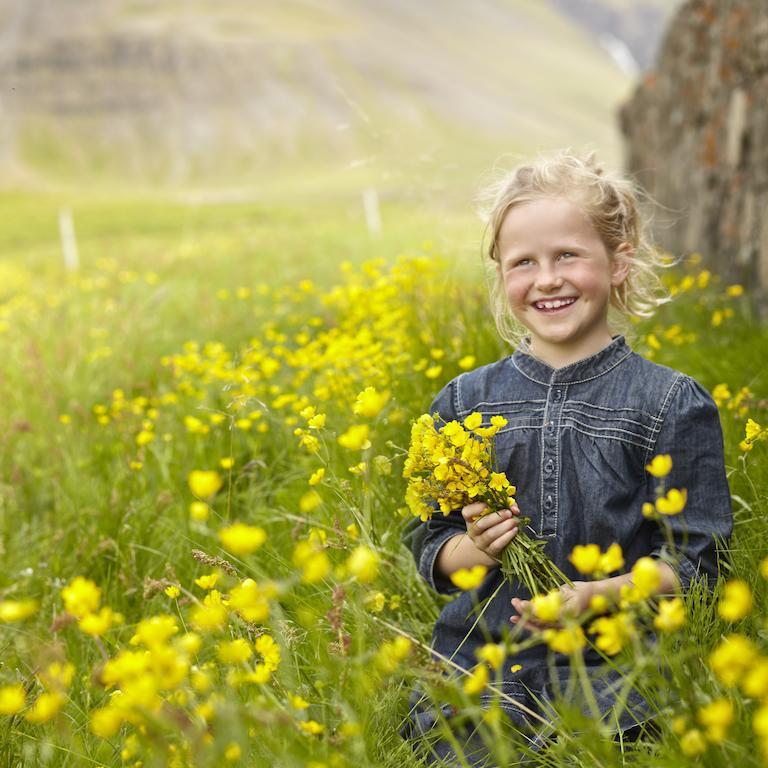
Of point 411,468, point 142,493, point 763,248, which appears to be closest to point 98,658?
point 142,493

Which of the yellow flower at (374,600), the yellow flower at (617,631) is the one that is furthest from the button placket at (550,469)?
the yellow flower at (617,631)

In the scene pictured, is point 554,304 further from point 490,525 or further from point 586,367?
point 490,525

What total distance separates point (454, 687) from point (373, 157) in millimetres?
2632

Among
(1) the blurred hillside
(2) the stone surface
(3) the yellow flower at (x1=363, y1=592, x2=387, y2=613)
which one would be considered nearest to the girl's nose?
(3) the yellow flower at (x1=363, y1=592, x2=387, y2=613)

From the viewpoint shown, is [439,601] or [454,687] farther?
[439,601]

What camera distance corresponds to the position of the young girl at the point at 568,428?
6.15ft

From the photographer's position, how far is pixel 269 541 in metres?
2.61

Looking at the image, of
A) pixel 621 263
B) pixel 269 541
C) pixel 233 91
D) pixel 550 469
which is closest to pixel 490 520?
pixel 550 469

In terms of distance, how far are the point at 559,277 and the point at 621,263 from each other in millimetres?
249

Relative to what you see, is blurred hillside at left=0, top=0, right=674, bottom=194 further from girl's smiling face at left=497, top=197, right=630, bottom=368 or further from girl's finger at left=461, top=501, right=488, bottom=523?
girl's finger at left=461, top=501, right=488, bottom=523

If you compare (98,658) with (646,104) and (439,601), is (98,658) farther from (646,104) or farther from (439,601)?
(646,104)

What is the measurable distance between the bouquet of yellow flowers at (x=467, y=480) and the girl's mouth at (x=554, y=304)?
1.32ft

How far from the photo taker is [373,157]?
11.6 feet

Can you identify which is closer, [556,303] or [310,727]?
[310,727]
